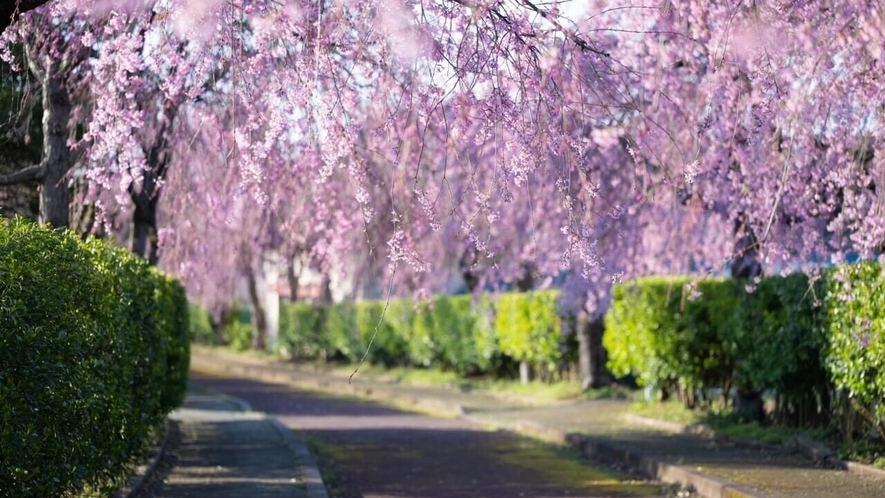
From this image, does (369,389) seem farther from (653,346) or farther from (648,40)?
(648,40)

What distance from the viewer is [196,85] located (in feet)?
33.5

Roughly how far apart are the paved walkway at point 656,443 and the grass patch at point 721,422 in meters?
0.27

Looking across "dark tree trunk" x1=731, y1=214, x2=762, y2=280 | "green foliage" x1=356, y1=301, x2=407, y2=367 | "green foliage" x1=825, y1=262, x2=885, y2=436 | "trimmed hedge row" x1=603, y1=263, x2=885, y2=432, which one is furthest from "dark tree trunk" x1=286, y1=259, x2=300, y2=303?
"green foliage" x1=825, y1=262, x2=885, y2=436

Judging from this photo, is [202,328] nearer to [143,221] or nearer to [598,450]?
[143,221]

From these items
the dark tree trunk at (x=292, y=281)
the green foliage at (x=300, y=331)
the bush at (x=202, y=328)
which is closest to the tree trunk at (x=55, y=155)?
the green foliage at (x=300, y=331)

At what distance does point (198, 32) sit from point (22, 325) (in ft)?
10.9

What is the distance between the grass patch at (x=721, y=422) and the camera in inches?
597

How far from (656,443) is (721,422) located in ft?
5.51

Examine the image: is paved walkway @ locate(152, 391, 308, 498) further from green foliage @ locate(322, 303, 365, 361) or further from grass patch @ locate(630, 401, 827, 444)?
green foliage @ locate(322, 303, 365, 361)

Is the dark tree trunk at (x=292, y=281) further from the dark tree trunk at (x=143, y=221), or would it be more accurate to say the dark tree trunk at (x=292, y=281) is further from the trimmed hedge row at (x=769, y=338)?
the dark tree trunk at (x=143, y=221)

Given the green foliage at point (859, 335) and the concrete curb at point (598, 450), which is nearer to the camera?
the concrete curb at point (598, 450)

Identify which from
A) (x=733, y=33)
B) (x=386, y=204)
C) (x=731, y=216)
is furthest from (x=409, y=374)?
(x=733, y=33)

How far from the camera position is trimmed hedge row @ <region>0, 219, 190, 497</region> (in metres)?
6.90

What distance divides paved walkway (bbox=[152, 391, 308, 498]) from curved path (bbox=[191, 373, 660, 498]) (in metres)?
0.58
